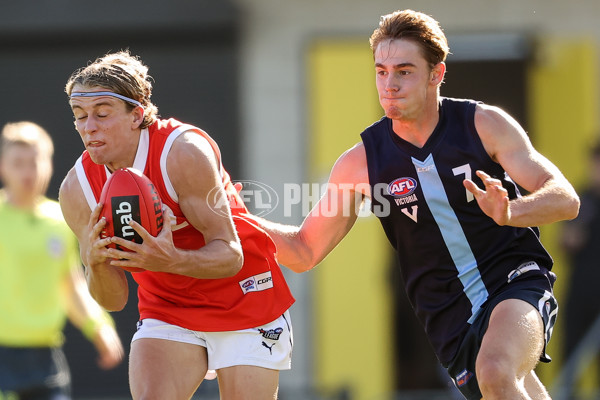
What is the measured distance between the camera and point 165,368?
4.39 meters

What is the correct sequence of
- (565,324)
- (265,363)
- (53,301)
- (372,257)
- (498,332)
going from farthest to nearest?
(372,257) < (565,324) < (53,301) < (265,363) < (498,332)

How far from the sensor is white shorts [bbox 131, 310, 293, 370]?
14.8 feet

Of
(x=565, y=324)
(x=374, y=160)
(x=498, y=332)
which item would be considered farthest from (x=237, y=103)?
(x=498, y=332)

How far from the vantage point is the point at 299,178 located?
10633 mm

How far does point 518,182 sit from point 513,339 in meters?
0.72

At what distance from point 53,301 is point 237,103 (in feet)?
13.9

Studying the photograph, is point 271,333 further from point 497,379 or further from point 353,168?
point 497,379

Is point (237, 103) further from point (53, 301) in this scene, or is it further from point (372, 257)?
point (53, 301)

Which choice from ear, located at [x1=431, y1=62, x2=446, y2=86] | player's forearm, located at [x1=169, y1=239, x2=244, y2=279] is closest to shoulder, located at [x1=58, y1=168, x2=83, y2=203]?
player's forearm, located at [x1=169, y1=239, x2=244, y2=279]

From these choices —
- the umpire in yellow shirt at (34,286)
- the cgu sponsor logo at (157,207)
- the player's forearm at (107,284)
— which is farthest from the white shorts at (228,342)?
the umpire in yellow shirt at (34,286)

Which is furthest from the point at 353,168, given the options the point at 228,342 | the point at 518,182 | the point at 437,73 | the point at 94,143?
the point at 94,143

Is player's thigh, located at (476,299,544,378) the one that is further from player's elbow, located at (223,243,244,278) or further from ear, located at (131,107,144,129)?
ear, located at (131,107,144,129)

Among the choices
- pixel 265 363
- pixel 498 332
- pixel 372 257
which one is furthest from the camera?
pixel 372 257

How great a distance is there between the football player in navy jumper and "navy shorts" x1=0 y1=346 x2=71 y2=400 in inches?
117
